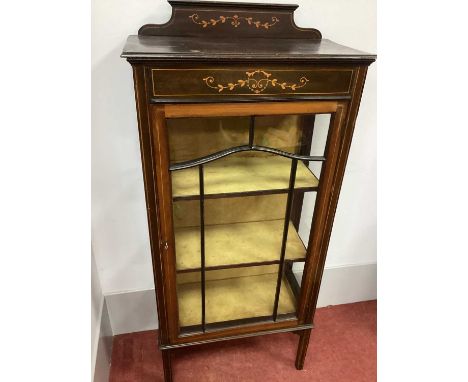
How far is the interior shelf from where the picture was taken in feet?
3.23

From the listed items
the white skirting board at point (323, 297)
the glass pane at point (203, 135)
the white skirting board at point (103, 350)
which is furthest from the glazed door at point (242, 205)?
the white skirting board at point (103, 350)

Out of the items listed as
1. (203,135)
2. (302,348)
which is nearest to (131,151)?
Result: (203,135)

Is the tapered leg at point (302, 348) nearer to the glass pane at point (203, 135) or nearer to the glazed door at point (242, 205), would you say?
the glazed door at point (242, 205)

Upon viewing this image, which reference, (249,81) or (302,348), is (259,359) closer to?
(302,348)

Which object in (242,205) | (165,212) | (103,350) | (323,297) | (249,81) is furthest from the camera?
(323,297)

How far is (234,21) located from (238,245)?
61cm

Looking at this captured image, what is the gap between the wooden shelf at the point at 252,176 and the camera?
0.90 m

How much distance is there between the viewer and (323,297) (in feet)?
4.93

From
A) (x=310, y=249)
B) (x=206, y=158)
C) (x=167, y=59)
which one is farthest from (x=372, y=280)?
(x=167, y=59)

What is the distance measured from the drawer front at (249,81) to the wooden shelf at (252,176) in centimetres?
20

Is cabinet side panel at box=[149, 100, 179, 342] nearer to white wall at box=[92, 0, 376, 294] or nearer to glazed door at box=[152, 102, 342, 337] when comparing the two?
glazed door at box=[152, 102, 342, 337]

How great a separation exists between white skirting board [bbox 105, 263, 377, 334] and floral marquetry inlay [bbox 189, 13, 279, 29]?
76 centimetres
